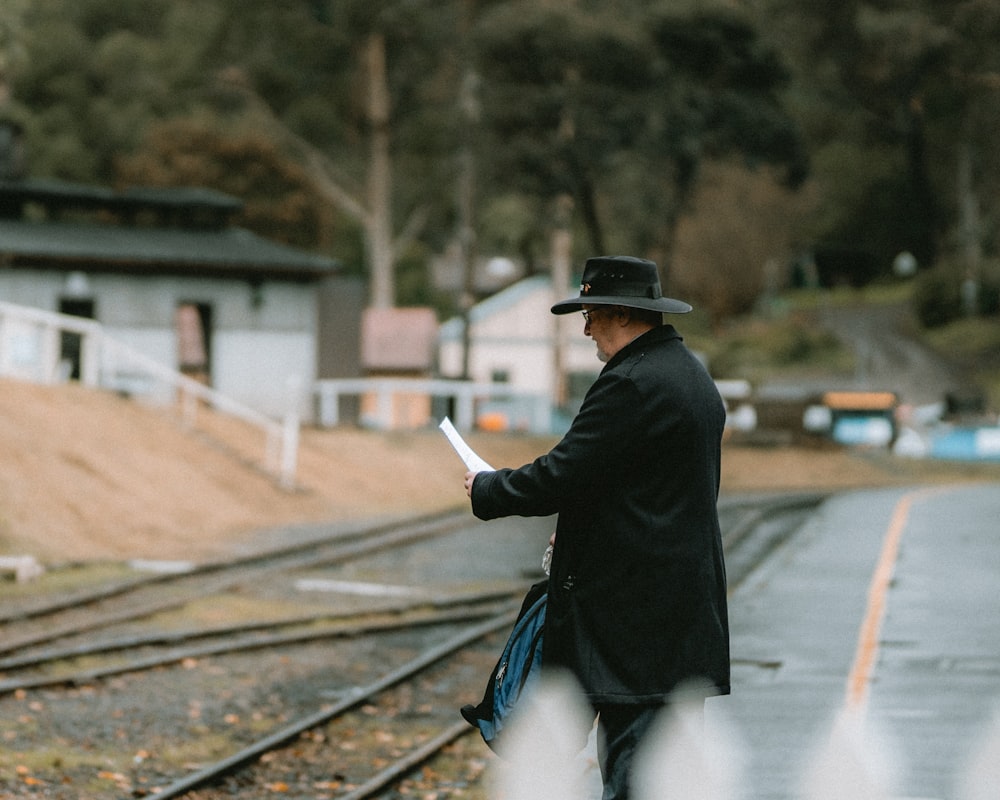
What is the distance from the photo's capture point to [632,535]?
481 cm

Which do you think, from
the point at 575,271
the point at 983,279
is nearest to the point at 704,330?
the point at 575,271

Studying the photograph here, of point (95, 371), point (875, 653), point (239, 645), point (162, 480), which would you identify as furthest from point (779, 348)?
point (875, 653)

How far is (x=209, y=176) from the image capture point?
62.4 meters

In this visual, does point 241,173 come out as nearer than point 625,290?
No

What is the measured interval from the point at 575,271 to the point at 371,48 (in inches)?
559

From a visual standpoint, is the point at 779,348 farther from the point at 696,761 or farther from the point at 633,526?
the point at 633,526

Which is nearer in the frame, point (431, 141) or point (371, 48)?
point (371, 48)

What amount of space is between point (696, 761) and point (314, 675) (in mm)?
7272

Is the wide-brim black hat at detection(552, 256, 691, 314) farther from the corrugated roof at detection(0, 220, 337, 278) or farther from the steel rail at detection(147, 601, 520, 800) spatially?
the corrugated roof at detection(0, 220, 337, 278)

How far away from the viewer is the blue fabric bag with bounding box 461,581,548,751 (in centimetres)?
500

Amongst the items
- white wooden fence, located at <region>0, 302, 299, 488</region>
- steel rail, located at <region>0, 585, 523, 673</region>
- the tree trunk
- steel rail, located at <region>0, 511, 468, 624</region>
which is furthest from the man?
the tree trunk

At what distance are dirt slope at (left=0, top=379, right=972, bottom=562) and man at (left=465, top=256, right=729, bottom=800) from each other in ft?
45.2

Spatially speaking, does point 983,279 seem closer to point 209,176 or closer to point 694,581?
point 209,176

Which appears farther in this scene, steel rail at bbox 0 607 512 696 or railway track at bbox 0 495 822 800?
steel rail at bbox 0 607 512 696
